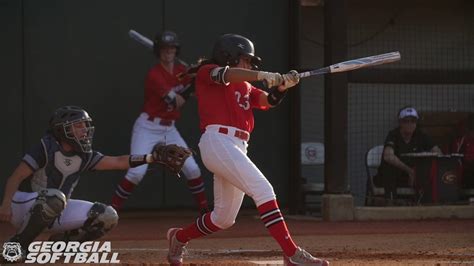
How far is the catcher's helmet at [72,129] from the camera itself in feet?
21.2

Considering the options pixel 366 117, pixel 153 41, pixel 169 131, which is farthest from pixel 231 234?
pixel 366 117

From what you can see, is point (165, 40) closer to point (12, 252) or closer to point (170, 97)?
point (170, 97)

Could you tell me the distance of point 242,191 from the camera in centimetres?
607

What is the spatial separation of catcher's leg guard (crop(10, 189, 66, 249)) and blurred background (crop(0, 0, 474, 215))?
3.68 metres

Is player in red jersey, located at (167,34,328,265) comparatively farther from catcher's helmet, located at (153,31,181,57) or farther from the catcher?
catcher's helmet, located at (153,31,181,57)

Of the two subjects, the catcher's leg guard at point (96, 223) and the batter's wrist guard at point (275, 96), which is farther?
the catcher's leg guard at point (96, 223)

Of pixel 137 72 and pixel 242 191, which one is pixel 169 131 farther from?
pixel 242 191

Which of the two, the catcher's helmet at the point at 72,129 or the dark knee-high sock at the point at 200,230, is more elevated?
the catcher's helmet at the point at 72,129

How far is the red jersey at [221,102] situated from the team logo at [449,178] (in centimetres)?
440

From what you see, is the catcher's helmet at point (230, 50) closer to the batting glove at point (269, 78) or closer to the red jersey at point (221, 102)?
the red jersey at point (221, 102)

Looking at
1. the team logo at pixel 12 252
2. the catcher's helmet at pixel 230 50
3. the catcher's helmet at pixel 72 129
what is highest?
the catcher's helmet at pixel 230 50

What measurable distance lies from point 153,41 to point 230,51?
3542 millimetres

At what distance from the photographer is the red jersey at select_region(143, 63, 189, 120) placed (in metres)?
9.28

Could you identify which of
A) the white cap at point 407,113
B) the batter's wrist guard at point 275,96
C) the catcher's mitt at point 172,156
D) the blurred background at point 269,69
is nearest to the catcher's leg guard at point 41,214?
the catcher's mitt at point 172,156
